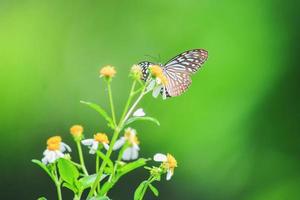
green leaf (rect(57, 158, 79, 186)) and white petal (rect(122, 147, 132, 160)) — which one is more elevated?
white petal (rect(122, 147, 132, 160))

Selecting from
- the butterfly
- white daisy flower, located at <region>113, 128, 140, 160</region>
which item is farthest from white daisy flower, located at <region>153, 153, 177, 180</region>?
the butterfly

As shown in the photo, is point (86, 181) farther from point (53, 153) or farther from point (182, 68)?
point (182, 68)

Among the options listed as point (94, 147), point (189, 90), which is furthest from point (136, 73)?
point (189, 90)

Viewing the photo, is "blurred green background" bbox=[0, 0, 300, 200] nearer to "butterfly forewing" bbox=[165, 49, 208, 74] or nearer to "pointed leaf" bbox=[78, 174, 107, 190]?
"butterfly forewing" bbox=[165, 49, 208, 74]

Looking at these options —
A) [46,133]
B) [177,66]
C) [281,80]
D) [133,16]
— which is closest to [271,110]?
[281,80]

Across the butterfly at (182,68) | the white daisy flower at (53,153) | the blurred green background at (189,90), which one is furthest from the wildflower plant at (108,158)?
the blurred green background at (189,90)

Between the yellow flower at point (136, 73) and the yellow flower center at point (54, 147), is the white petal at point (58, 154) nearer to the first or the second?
the yellow flower center at point (54, 147)
